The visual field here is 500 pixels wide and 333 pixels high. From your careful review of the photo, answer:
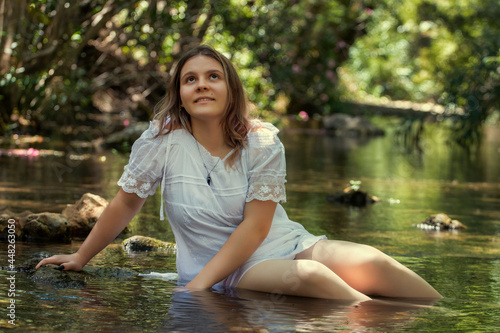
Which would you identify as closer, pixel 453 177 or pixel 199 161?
pixel 199 161

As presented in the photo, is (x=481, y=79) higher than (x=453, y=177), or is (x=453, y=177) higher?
(x=481, y=79)

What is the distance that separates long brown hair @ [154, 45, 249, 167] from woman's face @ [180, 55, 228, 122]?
0.09 feet

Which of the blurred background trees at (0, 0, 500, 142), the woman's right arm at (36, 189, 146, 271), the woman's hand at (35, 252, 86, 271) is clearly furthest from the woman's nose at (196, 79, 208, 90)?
the blurred background trees at (0, 0, 500, 142)

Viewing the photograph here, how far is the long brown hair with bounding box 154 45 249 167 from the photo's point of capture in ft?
11.8

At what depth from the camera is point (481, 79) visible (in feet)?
43.4

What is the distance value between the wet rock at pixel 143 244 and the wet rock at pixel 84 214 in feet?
1.12

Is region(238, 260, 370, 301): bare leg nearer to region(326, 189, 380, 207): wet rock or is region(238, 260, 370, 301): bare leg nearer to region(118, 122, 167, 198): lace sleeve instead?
region(118, 122, 167, 198): lace sleeve

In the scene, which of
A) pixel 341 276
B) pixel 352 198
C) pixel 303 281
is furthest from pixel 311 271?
pixel 352 198

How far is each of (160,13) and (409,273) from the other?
9.38 m

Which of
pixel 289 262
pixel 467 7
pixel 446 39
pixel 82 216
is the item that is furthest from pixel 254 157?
pixel 446 39

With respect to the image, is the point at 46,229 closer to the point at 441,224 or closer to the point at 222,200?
the point at 222,200

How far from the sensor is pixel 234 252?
335 cm

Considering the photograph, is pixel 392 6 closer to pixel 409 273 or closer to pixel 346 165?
pixel 346 165

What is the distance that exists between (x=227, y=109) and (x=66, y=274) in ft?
3.35
